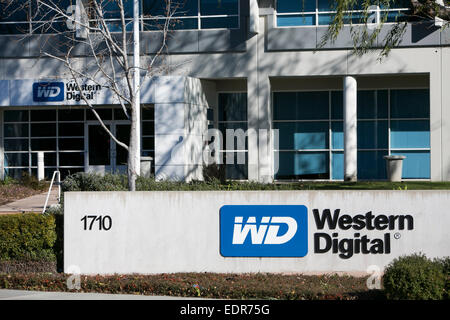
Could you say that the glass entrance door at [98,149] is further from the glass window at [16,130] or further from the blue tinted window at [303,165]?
the blue tinted window at [303,165]

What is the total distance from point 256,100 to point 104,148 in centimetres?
667

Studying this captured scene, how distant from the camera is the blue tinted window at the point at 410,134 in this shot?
98.2 feet

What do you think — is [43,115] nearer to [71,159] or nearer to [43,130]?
[43,130]

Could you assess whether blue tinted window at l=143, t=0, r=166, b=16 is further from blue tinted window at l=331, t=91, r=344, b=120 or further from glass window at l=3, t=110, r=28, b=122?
blue tinted window at l=331, t=91, r=344, b=120

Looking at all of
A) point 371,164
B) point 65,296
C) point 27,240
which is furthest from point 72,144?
point 65,296

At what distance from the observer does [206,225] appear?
12.9 m

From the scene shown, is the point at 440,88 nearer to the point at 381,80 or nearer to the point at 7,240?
the point at 381,80

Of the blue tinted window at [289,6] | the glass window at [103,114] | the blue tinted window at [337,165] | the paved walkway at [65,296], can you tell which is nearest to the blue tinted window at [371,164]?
the blue tinted window at [337,165]

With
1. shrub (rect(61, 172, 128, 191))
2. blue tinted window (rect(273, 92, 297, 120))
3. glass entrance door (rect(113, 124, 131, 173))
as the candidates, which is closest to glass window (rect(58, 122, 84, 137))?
glass entrance door (rect(113, 124, 131, 173))

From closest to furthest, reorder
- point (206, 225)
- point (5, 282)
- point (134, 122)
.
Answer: point (5, 282), point (206, 225), point (134, 122)

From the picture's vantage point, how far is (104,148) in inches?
1214

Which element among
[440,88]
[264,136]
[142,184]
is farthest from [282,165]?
[142,184]

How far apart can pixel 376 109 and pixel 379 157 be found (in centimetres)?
194

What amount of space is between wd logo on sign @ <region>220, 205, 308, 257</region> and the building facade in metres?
14.8
